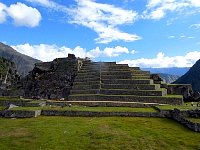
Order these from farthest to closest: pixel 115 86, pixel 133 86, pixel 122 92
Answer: pixel 115 86
pixel 133 86
pixel 122 92

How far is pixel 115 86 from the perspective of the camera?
44.3 m

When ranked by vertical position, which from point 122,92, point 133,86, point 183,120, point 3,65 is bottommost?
point 183,120

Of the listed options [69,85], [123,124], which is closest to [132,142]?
[123,124]

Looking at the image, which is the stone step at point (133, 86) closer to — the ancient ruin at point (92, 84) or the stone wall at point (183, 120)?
the ancient ruin at point (92, 84)

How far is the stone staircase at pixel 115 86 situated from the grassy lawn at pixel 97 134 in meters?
9.92

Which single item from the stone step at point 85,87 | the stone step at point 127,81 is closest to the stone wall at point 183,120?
the stone step at point 127,81

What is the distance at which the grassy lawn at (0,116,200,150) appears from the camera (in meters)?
22.0

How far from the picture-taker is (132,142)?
22.7 meters

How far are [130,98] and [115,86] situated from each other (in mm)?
4041

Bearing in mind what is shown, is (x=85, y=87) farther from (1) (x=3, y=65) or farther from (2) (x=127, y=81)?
(1) (x=3, y=65)

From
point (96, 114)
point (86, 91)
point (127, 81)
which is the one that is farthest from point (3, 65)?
point (96, 114)

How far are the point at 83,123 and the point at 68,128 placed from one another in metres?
2.54

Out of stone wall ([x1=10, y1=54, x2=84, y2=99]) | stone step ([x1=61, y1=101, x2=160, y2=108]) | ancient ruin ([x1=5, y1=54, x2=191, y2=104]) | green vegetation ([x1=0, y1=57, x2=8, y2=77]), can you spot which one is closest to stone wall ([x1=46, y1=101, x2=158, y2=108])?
stone step ([x1=61, y1=101, x2=160, y2=108])

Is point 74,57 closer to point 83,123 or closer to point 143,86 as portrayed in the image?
point 143,86
